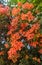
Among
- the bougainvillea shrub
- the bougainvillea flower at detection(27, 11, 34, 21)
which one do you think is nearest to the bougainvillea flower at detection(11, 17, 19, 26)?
the bougainvillea shrub

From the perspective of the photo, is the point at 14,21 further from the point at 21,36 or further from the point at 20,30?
the point at 21,36

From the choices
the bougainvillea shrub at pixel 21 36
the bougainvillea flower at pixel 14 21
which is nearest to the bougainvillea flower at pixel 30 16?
the bougainvillea shrub at pixel 21 36

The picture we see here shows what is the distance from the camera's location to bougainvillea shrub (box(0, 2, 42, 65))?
4.67 metres

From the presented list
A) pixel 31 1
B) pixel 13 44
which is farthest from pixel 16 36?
pixel 31 1

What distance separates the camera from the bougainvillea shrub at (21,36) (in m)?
4.67

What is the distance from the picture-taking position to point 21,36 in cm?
477

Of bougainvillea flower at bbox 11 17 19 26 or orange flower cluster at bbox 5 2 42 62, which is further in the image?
bougainvillea flower at bbox 11 17 19 26

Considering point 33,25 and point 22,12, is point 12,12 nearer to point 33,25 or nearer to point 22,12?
point 22,12

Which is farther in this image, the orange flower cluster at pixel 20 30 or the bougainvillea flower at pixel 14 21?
the bougainvillea flower at pixel 14 21

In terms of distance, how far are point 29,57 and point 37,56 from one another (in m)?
0.22

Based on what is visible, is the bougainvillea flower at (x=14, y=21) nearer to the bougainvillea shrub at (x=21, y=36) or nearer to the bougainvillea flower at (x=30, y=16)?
the bougainvillea shrub at (x=21, y=36)

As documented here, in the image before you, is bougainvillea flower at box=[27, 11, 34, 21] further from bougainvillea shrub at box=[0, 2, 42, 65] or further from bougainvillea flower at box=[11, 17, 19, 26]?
bougainvillea flower at box=[11, 17, 19, 26]

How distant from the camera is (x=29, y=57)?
4.85 meters

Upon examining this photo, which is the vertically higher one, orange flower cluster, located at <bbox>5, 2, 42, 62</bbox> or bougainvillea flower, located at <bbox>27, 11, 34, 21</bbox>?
bougainvillea flower, located at <bbox>27, 11, 34, 21</bbox>
